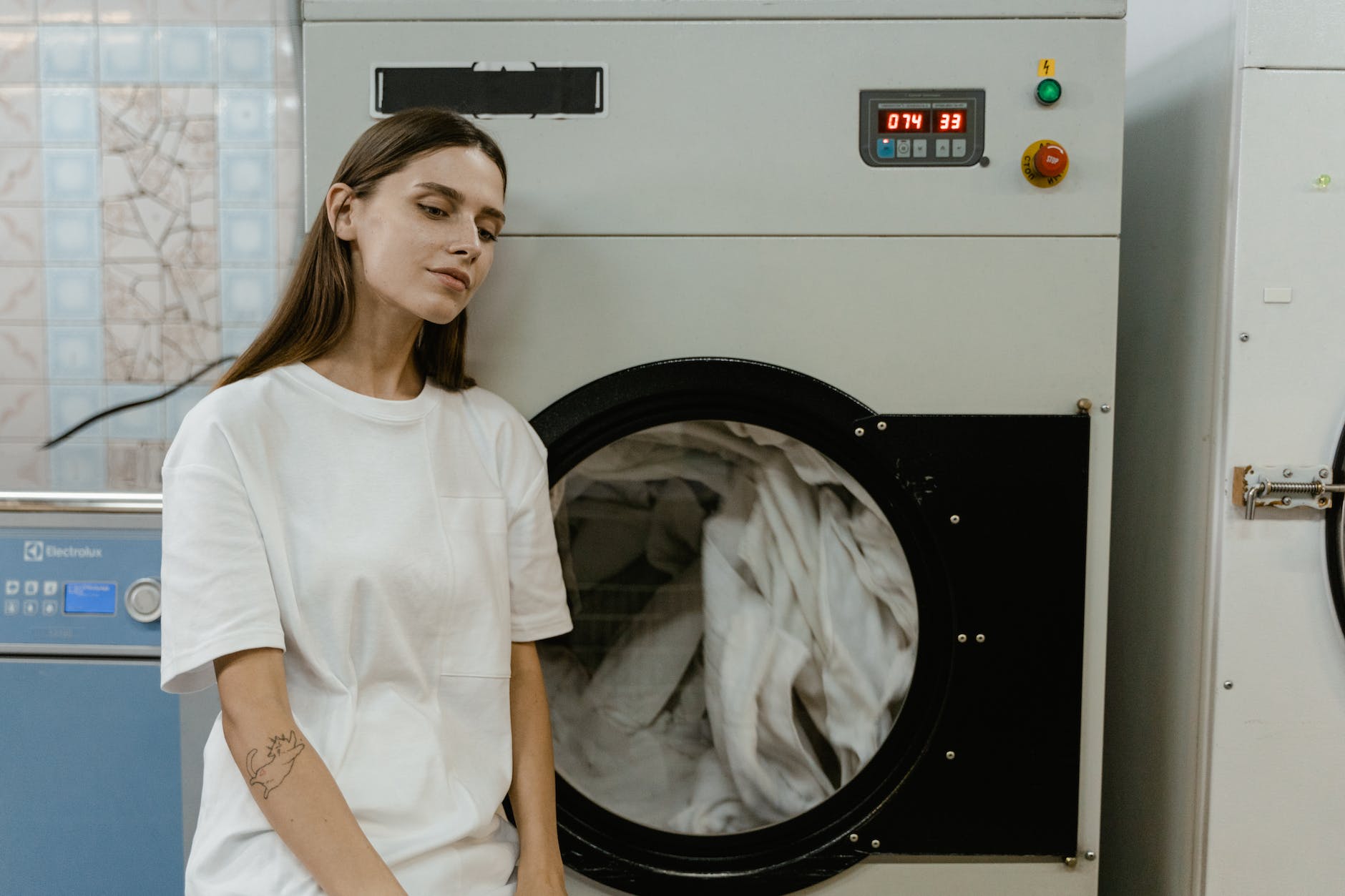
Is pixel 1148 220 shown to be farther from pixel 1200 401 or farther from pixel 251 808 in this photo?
pixel 251 808

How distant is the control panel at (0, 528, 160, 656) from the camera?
1357 millimetres

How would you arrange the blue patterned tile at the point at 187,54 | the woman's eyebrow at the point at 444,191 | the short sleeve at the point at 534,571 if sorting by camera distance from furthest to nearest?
the blue patterned tile at the point at 187,54 < the short sleeve at the point at 534,571 < the woman's eyebrow at the point at 444,191

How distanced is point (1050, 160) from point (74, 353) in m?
1.62

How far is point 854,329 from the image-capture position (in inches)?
48.5

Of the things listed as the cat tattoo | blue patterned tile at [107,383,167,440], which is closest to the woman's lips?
the cat tattoo

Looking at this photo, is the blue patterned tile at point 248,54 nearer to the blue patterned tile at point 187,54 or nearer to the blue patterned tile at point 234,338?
the blue patterned tile at point 187,54

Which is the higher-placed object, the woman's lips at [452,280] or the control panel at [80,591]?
the woman's lips at [452,280]

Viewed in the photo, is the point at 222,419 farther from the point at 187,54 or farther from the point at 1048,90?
the point at 1048,90

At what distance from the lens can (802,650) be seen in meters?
1.29

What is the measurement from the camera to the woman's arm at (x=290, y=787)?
964mm

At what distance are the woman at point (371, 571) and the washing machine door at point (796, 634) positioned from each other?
0.13 m

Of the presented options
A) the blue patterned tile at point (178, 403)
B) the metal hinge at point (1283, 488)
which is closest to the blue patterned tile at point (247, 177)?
the blue patterned tile at point (178, 403)

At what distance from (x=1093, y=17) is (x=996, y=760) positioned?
38.4 inches

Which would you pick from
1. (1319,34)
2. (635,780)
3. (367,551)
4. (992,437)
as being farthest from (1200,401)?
(367,551)
